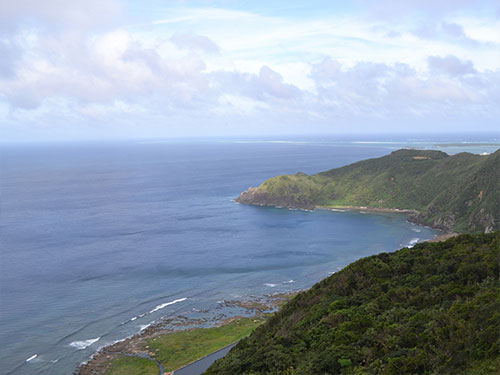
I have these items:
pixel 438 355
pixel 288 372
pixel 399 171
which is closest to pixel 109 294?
pixel 288 372

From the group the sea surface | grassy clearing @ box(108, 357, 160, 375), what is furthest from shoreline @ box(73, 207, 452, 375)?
the sea surface

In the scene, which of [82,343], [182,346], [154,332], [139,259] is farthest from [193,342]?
[139,259]

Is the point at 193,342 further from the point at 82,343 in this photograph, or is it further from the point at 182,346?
the point at 82,343

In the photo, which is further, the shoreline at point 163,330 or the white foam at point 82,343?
the white foam at point 82,343

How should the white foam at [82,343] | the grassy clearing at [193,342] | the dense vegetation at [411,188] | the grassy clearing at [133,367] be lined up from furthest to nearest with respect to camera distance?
the dense vegetation at [411,188], the white foam at [82,343], the grassy clearing at [193,342], the grassy clearing at [133,367]

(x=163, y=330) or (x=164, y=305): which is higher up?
(x=164, y=305)

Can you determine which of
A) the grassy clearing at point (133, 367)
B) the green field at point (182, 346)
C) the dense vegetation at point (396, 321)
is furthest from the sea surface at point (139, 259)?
the dense vegetation at point (396, 321)

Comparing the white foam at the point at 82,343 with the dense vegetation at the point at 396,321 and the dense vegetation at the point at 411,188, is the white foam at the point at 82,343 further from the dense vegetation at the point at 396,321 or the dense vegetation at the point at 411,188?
the dense vegetation at the point at 411,188

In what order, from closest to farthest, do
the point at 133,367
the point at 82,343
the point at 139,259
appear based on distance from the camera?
1. the point at 133,367
2. the point at 82,343
3. the point at 139,259
